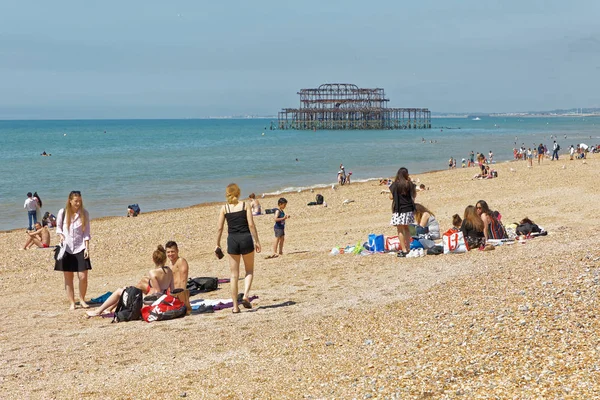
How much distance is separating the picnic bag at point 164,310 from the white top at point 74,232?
1290 millimetres

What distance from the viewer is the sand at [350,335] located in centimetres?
472

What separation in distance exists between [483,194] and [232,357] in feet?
48.0

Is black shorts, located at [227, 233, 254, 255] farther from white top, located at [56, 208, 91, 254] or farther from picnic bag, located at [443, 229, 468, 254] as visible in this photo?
picnic bag, located at [443, 229, 468, 254]

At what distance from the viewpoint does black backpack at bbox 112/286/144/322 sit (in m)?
7.68

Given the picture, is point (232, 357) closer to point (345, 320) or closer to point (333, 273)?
point (345, 320)

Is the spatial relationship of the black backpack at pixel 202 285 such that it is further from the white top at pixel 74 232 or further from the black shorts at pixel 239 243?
the black shorts at pixel 239 243

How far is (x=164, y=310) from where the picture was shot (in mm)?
7586

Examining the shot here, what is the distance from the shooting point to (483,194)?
19.2m

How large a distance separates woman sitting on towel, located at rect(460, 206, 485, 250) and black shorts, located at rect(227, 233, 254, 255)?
13.1 feet

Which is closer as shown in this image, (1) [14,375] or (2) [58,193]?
(1) [14,375]

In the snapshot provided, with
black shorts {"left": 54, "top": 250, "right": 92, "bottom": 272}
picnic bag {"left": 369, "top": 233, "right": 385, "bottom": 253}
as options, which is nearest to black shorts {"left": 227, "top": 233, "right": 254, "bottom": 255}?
black shorts {"left": 54, "top": 250, "right": 92, "bottom": 272}

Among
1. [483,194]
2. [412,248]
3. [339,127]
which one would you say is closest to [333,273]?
[412,248]

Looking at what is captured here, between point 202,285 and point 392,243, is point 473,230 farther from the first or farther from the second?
point 202,285

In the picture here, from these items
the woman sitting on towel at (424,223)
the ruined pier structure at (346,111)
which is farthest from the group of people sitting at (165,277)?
the ruined pier structure at (346,111)
